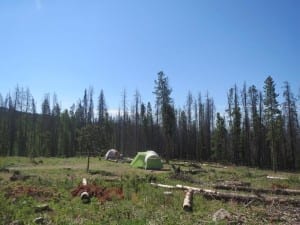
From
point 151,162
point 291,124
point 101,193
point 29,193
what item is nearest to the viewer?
point 29,193

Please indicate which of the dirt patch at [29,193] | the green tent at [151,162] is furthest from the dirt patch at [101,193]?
the green tent at [151,162]

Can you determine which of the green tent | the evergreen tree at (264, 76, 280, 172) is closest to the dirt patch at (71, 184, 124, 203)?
the green tent

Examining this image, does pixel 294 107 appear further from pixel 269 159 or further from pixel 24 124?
pixel 24 124

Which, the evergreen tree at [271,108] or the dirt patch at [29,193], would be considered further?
the evergreen tree at [271,108]

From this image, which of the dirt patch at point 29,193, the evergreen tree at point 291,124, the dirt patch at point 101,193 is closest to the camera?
the dirt patch at point 29,193

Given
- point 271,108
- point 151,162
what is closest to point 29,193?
point 151,162

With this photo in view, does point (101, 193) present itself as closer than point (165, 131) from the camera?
Yes

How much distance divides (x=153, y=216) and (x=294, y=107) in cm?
5307

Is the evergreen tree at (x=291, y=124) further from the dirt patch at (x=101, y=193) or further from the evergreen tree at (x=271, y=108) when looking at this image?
the dirt patch at (x=101, y=193)

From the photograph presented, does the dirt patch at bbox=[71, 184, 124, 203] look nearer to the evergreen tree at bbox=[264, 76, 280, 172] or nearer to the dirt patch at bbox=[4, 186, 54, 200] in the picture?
the dirt patch at bbox=[4, 186, 54, 200]

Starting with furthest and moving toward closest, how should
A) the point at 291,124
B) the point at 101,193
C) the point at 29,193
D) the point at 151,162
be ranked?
1. the point at 291,124
2. the point at 151,162
3. the point at 101,193
4. the point at 29,193

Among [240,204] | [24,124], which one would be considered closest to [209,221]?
[240,204]

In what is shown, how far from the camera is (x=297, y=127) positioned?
62.5 m

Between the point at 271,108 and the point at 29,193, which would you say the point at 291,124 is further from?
the point at 29,193
